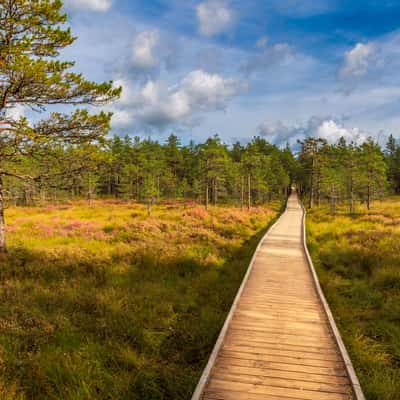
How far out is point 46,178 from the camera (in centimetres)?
1175

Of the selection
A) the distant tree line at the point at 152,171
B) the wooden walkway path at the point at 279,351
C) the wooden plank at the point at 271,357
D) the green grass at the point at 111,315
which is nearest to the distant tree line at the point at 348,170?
the distant tree line at the point at 152,171

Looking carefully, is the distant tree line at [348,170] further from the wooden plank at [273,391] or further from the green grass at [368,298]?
the wooden plank at [273,391]

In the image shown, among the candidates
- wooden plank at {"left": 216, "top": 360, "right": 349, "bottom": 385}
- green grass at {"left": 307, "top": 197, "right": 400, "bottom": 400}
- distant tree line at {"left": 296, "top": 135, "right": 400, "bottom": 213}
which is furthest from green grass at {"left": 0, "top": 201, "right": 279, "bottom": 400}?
distant tree line at {"left": 296, "top": 135, "right": 400, "bottom": 213}

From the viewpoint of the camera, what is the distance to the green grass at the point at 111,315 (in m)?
4.98

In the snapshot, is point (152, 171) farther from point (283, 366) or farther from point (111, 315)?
point (283, 366)

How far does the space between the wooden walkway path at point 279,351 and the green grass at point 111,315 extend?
1.89ft

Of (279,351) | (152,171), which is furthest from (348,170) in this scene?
Result: (279,351)

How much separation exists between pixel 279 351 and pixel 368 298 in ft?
17.6

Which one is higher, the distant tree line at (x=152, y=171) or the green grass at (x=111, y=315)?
the distant tree line at (x=152, y=171)

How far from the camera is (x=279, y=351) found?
18.5 feet

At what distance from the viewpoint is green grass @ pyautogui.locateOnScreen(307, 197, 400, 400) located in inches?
220

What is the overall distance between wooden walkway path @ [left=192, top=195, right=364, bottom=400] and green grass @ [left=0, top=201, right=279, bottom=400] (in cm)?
58

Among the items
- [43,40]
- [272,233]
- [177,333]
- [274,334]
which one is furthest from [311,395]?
[272,233]

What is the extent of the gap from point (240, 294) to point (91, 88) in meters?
9.34
